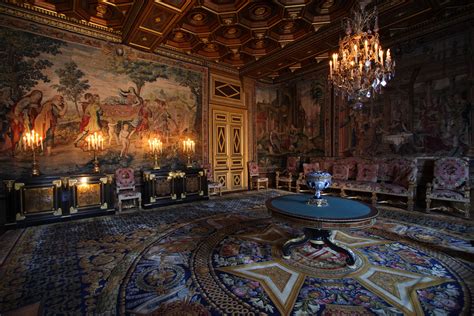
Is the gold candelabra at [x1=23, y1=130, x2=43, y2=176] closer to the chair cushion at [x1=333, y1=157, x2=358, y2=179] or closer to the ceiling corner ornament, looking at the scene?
the ceiling corner ornament

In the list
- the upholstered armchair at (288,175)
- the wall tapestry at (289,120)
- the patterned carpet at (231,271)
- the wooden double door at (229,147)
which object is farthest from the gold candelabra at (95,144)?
the upholstered armchair at (288,175)

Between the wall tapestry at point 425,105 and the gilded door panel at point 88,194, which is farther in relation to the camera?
the wall tapestry at point 425,105

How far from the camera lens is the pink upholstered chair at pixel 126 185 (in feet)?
21.1

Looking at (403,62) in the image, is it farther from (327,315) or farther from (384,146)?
(327,315)

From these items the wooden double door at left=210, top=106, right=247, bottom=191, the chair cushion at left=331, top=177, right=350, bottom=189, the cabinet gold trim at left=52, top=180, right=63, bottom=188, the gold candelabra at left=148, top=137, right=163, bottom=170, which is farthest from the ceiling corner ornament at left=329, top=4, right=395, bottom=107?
the cabinet gold trim at left=52, top=180, right=63, bottom=188

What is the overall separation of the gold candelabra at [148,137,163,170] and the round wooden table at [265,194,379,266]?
16.0 feet

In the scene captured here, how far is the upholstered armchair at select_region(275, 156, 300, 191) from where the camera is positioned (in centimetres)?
963

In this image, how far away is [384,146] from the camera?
741 cm

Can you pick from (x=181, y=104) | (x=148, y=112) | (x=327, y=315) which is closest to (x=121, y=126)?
(x=148, y=112)

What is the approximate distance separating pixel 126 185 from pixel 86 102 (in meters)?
2.72

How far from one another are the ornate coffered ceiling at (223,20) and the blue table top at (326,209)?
4813mm

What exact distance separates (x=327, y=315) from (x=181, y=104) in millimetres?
7588

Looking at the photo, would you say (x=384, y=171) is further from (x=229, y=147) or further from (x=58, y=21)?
(x=58, y=21)

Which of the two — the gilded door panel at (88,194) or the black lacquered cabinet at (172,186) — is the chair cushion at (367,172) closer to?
the black lacquered cabinet at (172,186)
